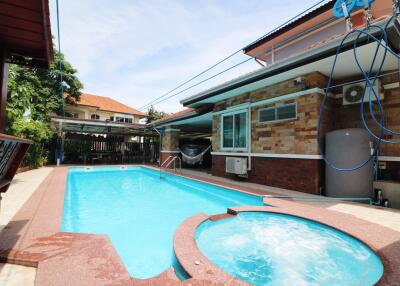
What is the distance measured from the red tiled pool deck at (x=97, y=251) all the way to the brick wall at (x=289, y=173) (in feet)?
5.94

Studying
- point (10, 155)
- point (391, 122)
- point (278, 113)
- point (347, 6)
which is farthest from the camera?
point (278, 113)

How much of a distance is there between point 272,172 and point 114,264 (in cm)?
557

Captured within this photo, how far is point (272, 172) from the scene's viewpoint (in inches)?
260

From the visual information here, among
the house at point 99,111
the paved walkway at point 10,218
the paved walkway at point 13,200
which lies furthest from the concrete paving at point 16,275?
the house at point 99,111

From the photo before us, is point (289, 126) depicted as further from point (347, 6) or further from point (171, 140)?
point (171, 140)

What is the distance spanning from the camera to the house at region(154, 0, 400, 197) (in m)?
4.88

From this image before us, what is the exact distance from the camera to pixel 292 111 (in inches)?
240

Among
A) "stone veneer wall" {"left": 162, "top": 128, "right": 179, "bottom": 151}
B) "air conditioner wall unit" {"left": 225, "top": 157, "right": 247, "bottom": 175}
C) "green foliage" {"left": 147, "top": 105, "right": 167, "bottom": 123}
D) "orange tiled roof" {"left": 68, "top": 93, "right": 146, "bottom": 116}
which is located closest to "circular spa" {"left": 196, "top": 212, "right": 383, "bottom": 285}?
"air conditioner wall unit" {"left": 225, "top": 157, "right": 247, "bottom": 175}

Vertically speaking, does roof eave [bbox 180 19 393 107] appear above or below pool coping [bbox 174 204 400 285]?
above

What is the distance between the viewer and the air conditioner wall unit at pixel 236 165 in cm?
735

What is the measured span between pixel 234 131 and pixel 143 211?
4.66m

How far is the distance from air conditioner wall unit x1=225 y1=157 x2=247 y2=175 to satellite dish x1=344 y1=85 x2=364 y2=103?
353cm

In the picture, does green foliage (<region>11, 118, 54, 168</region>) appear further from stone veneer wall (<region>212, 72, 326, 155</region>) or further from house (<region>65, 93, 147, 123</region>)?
house (<region>65, 93, 147, 123</region>)

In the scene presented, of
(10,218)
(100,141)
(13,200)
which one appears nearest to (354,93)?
(10,218)
